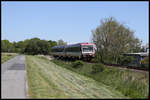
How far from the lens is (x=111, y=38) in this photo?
42844mm

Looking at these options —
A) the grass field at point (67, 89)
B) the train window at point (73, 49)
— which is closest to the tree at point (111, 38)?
the train window at point (73, 49)

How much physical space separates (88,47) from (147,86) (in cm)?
2463

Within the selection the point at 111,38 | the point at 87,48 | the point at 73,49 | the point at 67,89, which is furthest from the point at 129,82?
the point at 111,38

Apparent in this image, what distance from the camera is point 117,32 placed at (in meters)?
43.8

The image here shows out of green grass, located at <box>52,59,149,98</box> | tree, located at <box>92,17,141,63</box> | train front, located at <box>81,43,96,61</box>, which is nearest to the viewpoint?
green grass, located at <box>52,59,149,98</box>

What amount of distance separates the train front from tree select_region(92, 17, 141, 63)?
15.7 feet

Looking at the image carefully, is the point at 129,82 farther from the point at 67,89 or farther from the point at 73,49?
the point at 73,49

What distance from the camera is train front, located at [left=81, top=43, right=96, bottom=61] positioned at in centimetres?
3530

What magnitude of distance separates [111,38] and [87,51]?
8.87 meters

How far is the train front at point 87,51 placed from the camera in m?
35.3

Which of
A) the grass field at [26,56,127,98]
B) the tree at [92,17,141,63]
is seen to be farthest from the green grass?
the tree at [92,17,141,63]

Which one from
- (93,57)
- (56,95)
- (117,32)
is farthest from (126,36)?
(56,95)

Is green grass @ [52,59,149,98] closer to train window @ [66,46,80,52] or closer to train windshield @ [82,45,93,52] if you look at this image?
train windshield @ [82,45,93,52]

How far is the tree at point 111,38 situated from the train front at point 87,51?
4.78 metres
